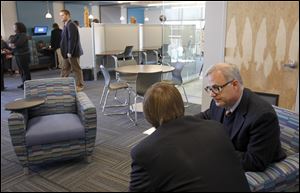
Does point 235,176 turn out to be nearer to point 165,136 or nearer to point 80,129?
point 165,136

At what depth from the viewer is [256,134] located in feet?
3.93

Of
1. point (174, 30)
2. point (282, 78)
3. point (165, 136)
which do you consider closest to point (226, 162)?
point (165, 136)

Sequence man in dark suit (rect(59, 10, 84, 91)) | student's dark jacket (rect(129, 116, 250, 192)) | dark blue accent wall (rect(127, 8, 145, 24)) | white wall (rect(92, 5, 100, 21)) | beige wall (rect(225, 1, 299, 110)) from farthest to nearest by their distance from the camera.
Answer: dark blue accent wall (rect(127, 8, 145, 24)) → white wall (rect(92, 5, 100, 21)) → man in dark suit (rect(59, 10, 84, 91)) → beige wall (rect(225, 1, 299, 110)) → student's dark jacket (rect(129, 116, 250, 192))

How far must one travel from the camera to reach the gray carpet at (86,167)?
1.26 meters

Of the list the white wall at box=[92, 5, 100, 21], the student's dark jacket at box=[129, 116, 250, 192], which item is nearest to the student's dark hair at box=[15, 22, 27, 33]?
the student's dark jacket at box=[129, 116, 250, 192]

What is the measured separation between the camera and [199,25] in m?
5.39

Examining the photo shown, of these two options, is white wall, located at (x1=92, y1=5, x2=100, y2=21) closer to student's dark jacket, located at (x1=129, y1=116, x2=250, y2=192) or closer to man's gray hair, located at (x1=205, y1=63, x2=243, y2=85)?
man's gray hair, located at (x1=205, y1=63, x2=243, y2=85)

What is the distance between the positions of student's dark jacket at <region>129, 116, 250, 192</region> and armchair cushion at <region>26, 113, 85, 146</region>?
1392 mm

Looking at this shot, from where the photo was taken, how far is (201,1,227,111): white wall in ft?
8.98

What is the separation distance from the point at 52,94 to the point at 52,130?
52 centimetres

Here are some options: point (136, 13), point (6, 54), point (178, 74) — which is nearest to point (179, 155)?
point (6, 54)

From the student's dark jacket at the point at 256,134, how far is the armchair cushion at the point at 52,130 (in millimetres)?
1401

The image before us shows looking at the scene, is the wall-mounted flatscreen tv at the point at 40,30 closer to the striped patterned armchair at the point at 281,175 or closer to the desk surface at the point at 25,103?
the desk surface at the point at 25,103

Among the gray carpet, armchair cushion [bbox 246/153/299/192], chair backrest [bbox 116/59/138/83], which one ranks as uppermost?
chair backrest [bbox 116/59/138/83]
